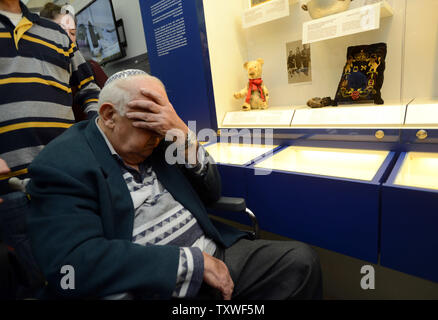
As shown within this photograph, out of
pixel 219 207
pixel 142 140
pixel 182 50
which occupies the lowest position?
pixel 219 207

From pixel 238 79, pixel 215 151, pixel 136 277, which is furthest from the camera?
pixel 238 79

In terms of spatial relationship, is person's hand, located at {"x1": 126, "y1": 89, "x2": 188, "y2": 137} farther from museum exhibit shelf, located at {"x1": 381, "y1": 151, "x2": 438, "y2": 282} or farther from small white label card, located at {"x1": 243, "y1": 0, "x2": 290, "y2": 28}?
small white label card, located at {"x1": 243, "y1": 0, "x2": 290, "y2": 28}

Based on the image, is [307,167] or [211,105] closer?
[307,167]

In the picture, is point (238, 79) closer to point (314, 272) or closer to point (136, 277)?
point (314, 272)

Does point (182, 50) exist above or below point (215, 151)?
above

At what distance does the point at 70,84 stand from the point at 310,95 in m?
1.55

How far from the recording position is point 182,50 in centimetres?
203

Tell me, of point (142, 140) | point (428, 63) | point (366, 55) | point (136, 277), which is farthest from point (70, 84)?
point (428, 63)

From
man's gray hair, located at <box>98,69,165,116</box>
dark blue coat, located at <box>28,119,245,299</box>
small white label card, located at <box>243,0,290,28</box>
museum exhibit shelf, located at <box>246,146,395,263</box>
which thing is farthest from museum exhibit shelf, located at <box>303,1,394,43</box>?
dark blue coat, located at <box>28,119,245,299</box>

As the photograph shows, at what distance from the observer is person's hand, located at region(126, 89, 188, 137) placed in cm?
98

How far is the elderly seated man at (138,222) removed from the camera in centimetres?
79

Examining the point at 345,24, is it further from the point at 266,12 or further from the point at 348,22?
the point at 266,12

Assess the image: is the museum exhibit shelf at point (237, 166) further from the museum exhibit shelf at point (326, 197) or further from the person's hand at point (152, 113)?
the person's hand at point (152, 113)

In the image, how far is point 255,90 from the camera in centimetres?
205
